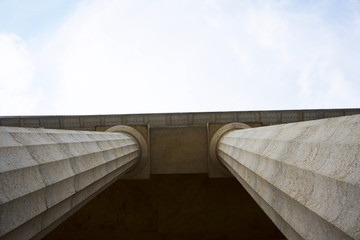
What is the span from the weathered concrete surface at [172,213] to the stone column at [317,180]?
1373 cm

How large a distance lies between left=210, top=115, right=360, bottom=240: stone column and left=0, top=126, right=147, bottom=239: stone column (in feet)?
14.5

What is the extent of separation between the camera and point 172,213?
19.2 m

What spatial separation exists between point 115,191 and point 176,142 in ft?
21.2

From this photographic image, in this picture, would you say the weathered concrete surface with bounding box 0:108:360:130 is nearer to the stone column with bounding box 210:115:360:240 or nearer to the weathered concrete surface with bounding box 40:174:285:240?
the weathered concrete surface with bounding box 40:174:285:240

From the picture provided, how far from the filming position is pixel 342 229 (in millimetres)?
2531

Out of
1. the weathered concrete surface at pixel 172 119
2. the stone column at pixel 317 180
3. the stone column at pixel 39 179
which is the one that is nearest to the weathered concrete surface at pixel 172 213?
the weathered concrete surface at pixel 172 119

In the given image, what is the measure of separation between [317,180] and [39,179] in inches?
190

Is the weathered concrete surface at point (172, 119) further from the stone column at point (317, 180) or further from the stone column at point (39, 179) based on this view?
the stone column at point (317, 180)

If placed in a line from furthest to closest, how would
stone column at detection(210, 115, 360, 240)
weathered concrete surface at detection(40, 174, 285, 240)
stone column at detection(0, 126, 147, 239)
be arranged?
weathered concrete surface at detection(40, 174, 285, 240)
stone column at detection(0, 126, 147, 239)
stone column at detection(210, 115, 360, 240)

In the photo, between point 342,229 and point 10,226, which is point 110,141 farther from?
point 342,229

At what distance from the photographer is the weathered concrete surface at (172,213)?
18609mm

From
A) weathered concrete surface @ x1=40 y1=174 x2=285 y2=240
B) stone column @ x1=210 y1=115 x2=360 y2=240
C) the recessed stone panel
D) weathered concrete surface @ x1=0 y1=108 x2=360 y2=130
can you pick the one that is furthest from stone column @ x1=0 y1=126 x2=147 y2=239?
weathered concrete surface @ x1=40 y1=174 x2=285 y2=240

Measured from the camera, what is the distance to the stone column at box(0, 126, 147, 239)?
360 cm

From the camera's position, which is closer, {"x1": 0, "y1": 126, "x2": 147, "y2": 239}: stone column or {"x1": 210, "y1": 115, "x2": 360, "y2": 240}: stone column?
{"x1": 210, "y1": 115, "x2": 360, "y2": 240}: stone column
